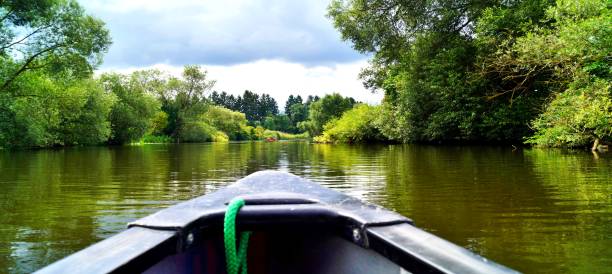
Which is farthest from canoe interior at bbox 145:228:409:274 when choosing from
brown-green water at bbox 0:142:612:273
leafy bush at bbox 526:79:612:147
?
leafy bush at bbox 526:79:612:147

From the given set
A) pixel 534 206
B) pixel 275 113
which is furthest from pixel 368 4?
pixel 275 113

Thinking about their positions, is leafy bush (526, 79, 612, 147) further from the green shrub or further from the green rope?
the green shrub

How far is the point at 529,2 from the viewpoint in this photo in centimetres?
1777

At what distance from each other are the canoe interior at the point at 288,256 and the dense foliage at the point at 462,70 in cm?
1285

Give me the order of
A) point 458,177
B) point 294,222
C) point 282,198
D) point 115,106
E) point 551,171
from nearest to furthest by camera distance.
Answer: point 294,222 → point 282,198 → point 458,177 → point 551,171 → point 115,106

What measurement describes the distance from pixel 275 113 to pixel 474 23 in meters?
113

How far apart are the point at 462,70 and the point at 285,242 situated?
20.8 m

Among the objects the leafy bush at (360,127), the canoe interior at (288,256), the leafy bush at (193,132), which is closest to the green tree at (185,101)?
the leafy bush at (193,132)

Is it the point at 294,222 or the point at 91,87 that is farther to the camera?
the point at 91,87

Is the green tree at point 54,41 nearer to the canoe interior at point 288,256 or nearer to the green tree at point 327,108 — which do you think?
the canoe interior at point 288,256

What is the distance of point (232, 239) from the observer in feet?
5.31

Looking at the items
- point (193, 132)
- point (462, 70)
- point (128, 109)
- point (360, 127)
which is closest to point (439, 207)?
point (462, 70)

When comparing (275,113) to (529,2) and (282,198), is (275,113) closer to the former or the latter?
(529,2)

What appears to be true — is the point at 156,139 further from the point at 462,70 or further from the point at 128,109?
the point at 462,70
